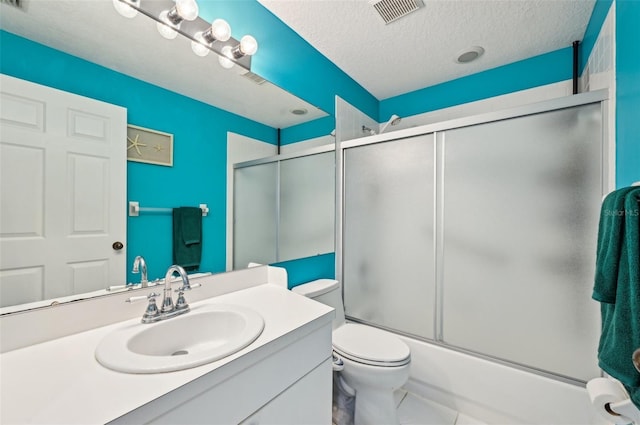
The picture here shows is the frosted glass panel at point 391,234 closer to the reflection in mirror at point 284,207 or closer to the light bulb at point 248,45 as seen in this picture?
the reflection in mirror at point 284,207

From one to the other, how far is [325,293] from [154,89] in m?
1.45

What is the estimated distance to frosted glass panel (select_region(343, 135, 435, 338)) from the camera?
1706 mm

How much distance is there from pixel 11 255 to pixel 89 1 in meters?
0.89

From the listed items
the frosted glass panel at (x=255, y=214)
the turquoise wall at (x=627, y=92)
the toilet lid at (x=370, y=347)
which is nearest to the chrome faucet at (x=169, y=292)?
the frosted glass panel at (x=255, y=214)

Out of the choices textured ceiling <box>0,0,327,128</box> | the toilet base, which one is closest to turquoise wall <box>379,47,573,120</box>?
textured ceiling <box>0,0,327,128</box>

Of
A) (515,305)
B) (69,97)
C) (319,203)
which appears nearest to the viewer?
(69,97)

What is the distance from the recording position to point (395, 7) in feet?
4.77

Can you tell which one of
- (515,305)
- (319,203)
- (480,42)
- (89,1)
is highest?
(480,42)

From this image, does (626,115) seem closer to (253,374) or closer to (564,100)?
(564,100)

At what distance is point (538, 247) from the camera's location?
1355mm

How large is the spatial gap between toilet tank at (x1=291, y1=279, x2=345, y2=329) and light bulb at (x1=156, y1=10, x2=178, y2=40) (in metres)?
1.43

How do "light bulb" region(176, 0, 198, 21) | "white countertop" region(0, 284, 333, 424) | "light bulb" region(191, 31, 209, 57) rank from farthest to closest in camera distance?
Answer: "light bulb" region(191, 31, 209, 57), "light bulb" region(176, 0, 198, 21), "white countertop" region(0, 284, 333, 424)

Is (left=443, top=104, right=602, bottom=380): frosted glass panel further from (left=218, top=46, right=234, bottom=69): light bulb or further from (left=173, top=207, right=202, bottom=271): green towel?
(left=173, top=207, right=202, bottom=271): green towel

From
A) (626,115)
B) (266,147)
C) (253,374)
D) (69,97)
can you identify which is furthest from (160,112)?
(626,115)
